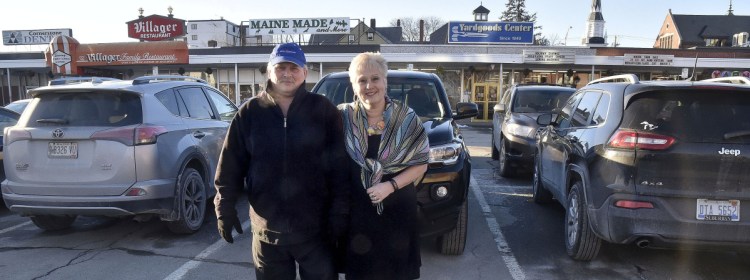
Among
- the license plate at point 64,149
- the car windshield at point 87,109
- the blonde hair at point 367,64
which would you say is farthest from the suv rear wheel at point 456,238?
the license plate at point 64,149

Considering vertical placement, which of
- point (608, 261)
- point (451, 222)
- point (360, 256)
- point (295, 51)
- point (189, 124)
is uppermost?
point (295, 51)

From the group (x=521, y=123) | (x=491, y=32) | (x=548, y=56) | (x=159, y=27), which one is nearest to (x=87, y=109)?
(x=521, y=123)

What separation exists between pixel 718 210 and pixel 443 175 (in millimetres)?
1934

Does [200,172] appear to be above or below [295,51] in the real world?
below

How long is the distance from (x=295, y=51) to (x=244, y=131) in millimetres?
476

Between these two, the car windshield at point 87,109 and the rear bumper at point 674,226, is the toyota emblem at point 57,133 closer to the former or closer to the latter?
the car windshield at point 87,109

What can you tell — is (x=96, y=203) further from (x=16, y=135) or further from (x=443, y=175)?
(x=443, y=175)

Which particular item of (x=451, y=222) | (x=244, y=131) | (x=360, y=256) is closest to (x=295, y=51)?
(x=244, y=131)

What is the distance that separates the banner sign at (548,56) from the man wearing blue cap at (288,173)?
866 inches

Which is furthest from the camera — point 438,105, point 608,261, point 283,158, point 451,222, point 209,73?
point 209,73

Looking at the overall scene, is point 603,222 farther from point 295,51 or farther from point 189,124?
point 189,124

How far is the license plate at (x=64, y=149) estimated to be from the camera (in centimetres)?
438

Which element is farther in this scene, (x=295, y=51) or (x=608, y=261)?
(x=608, y=261)

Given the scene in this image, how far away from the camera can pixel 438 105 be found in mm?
5199
